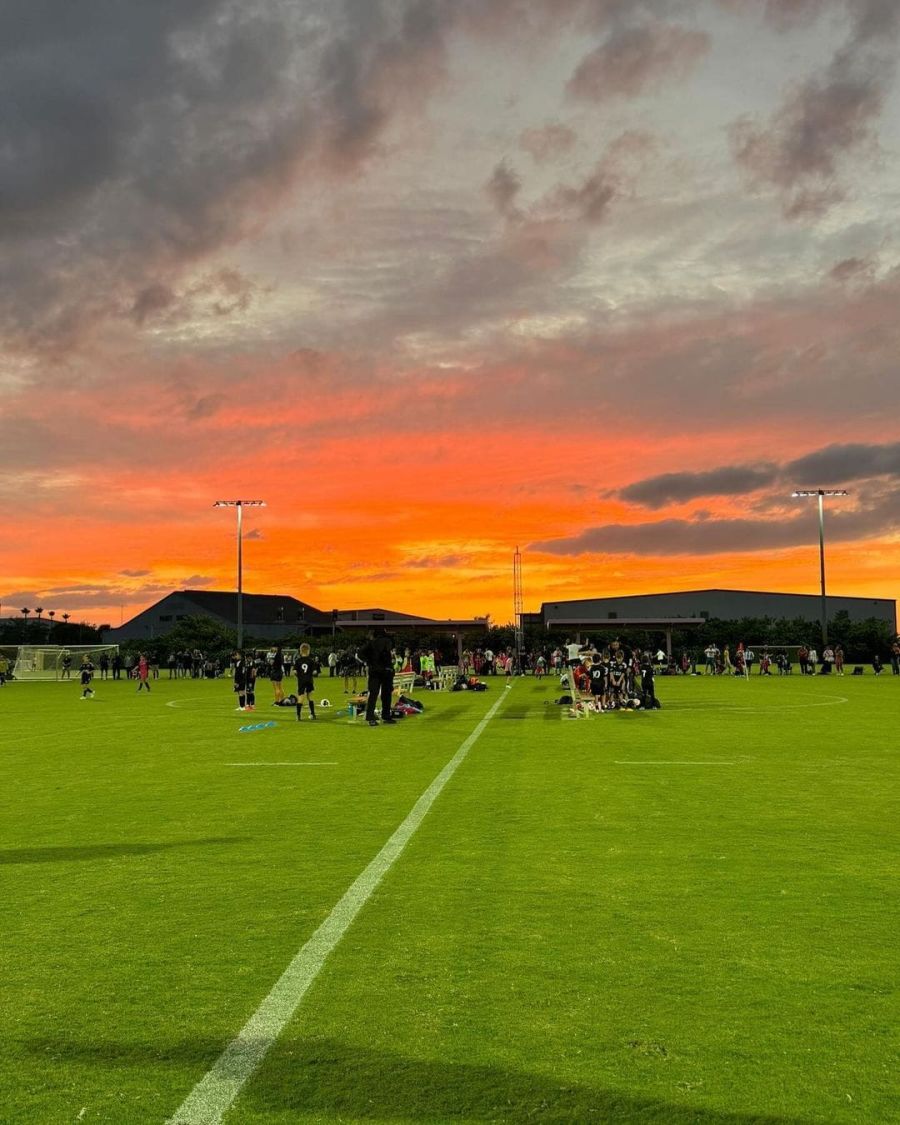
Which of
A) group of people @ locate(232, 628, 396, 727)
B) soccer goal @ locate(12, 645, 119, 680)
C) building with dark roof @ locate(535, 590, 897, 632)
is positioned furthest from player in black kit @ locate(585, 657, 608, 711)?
building with dark roof @ locate(535, 590, 897, 632)

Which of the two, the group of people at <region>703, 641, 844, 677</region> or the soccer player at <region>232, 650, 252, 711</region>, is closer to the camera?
the soccer player at <region>232, 650, 252, 711</region>

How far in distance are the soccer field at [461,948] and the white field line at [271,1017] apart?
25mm

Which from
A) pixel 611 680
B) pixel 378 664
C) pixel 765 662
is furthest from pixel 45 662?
pixel 378 664

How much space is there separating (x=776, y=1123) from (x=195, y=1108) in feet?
6.72

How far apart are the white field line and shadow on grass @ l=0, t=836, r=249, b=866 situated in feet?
5.88

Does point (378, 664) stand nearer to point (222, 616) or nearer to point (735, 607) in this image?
point (735, 607)

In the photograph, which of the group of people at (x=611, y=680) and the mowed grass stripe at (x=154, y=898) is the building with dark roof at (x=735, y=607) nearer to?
the group of people at (x=611, y=680)

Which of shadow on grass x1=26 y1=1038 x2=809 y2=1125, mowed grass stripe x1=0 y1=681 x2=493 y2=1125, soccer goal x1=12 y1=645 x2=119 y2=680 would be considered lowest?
shadow on grass x1=26 y1=1038 x2=809 y2=1125

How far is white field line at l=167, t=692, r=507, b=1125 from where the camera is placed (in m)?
3.93

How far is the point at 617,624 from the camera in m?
93.8

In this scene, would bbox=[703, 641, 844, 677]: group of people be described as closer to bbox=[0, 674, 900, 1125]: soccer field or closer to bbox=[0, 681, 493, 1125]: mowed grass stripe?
bbox=[0, 681, 493, 1125]: mowed grass stripe

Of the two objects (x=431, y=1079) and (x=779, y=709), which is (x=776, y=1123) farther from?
(x=779, y=709)

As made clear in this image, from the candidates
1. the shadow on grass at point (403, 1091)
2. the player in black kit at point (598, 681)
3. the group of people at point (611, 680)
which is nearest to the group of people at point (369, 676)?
the group of people at point (611, 680)

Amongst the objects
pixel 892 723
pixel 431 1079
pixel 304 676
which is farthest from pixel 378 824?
pixel 892 723
